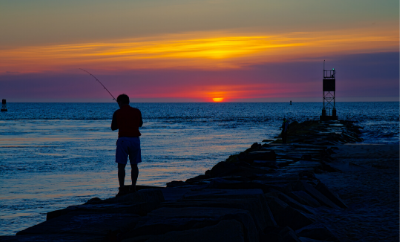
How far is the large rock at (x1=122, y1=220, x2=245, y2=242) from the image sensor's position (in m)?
4.12

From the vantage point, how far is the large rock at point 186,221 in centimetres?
454

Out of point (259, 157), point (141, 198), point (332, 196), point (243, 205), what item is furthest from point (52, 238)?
point (259, 157)

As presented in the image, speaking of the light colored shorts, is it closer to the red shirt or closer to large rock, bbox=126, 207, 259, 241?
the red shirt

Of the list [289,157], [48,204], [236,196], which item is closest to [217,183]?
[236,196]

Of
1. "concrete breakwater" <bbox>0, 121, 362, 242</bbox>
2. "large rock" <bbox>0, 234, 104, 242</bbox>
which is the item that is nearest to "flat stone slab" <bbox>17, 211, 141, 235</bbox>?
"concrete breakwater" <bbox>0, 121, 362, 242</bbox>

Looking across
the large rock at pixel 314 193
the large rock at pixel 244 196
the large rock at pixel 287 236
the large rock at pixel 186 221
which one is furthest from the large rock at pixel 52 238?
the large rock at pixel 314 193

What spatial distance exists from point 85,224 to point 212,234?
157cm

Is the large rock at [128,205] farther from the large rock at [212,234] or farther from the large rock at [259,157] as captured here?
the large rock at [259,157]

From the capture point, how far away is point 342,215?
7664 millimetres

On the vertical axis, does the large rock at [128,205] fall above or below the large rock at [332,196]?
above

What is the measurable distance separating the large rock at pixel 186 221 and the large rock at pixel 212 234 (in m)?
0.20

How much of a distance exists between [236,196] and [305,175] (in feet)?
16.5

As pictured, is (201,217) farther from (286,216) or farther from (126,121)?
(126,121)

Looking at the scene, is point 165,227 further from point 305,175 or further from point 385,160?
point 385,160
